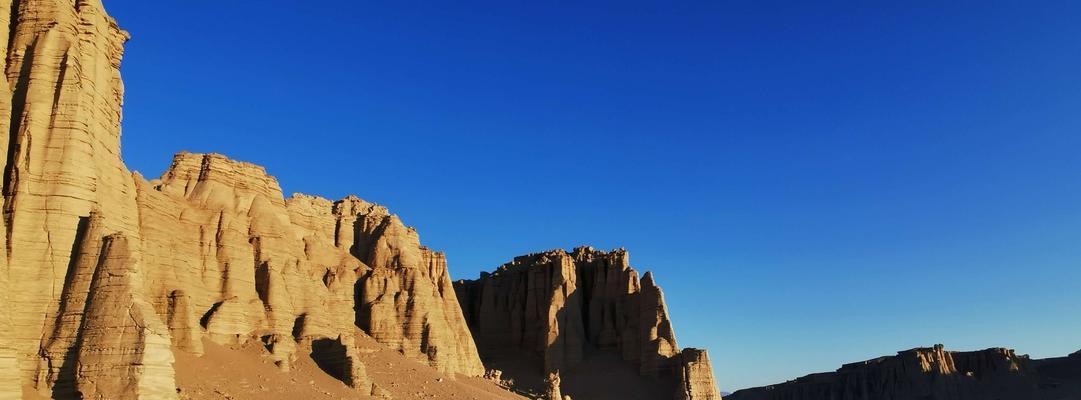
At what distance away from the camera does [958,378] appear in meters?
121

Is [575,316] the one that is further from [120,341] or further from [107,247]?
[120,341]

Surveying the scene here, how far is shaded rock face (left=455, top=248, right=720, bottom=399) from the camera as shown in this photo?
86000 mm

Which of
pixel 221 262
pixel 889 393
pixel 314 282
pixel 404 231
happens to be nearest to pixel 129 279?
pixel 221 262

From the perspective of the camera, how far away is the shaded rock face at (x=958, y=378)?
11844 centimetres

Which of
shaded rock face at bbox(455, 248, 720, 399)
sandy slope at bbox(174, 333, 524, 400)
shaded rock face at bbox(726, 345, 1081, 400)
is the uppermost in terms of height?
shaded rock face at bbox(455, 248, 720, 399)

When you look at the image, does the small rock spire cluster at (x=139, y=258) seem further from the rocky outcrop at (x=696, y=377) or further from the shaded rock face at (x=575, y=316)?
the rocky outcrop at (x=696, y=377)

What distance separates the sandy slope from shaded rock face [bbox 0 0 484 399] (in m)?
1.06

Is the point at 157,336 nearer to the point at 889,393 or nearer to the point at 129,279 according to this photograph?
the point at 129,279

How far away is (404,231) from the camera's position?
78.9 meters

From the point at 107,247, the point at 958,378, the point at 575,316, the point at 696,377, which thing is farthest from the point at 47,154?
the point at 958,378

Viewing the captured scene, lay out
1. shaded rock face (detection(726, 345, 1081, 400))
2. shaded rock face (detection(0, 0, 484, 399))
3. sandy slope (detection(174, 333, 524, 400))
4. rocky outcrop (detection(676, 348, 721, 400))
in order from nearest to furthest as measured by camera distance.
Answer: shaded rock face (detection(0, 0, 484, 399)) → sandy slope (detection(174, 333, 524, 400)) → rocky outcrop (detection(676, 348, 721, 400)) → shaded rock face (detection(726, 345, 1081, 400))

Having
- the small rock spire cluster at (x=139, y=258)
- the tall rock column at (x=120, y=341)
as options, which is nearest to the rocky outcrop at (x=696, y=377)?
the small rock spire cluster at (x=139, y=258)

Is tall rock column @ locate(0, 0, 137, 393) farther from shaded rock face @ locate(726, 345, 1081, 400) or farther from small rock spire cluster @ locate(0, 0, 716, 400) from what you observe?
shaded rock face @ locate(726, 345, 1081, 400)

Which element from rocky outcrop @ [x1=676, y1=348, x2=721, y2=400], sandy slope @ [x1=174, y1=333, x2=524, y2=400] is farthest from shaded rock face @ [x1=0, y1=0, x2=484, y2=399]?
rocky outcrop @ [x1=676, y1=348, x2=721, y2=400]
